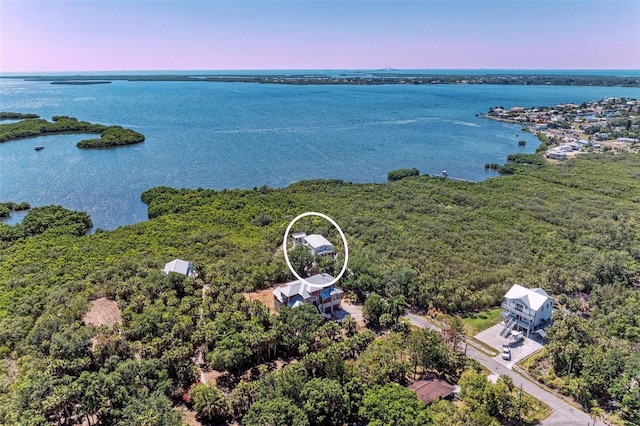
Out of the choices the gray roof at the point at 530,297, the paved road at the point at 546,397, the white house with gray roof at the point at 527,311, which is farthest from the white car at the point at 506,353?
the gray roof at the point at 530,297

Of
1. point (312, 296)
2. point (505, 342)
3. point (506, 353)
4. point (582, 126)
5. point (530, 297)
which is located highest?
point (582, 126)

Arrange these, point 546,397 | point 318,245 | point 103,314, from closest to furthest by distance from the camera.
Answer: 1. point 546,397
2. point 103,314
3. point 318,245

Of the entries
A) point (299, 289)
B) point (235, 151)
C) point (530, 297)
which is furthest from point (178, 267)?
point (235, 151)

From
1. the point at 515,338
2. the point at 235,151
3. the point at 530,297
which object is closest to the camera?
the point at 515,338

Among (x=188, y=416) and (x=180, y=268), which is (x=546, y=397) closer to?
(x=188, y=416)

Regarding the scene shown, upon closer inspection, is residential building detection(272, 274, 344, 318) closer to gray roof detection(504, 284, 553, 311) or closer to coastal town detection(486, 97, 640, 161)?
gray roof detection(504, 284, 553, 311)

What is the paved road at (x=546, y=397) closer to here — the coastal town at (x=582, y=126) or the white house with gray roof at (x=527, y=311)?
the white house with gray roof at (x=527, y=311)

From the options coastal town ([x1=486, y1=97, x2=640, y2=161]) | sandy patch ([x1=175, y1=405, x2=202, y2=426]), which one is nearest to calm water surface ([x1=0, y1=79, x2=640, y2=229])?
coastal town ([x1=486, y1=97, x2=640, y2=161])

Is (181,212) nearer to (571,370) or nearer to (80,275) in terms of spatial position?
(80,275)
